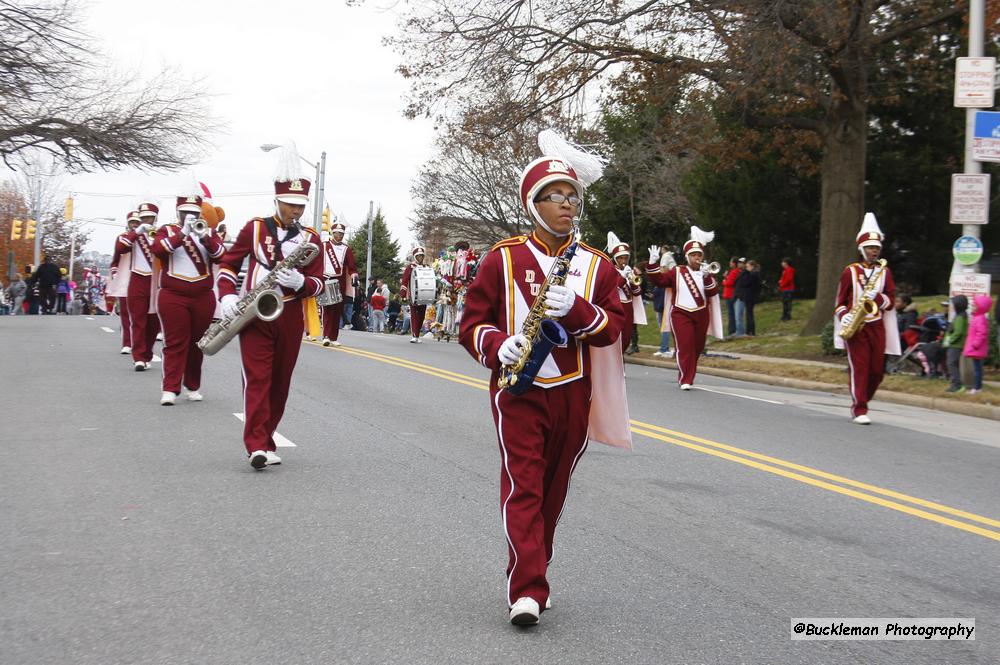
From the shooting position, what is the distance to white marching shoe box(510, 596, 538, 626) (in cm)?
481

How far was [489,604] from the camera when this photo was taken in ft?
17.5

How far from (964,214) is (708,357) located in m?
7.23

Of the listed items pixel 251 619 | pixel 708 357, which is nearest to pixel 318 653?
pixel 251 619

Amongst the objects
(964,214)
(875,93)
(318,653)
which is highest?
(875,93)

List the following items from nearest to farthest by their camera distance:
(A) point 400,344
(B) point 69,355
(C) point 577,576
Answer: (C) point 577,576
(B) point 69,355
(A) point 400,344

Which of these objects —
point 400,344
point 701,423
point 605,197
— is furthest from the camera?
point 605,197

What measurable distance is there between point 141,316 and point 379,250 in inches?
3419

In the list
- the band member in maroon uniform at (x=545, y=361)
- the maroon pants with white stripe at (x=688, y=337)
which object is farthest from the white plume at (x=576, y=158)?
the maroon pants with white stripe at (x=688, y=337)

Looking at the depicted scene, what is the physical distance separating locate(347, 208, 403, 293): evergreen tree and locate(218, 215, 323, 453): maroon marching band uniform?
88118mm

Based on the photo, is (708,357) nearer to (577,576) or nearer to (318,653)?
(577,576)

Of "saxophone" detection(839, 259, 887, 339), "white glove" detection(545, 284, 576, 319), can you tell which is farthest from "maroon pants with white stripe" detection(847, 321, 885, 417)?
"white glove" detection(545, 284, 576, 319)

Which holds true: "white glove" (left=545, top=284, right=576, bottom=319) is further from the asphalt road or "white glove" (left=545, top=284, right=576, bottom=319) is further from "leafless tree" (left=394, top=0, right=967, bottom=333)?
"leafless tree" (left=394, top=0, right=967, bottom=333)

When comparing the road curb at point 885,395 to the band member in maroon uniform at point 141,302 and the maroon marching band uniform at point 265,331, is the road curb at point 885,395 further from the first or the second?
the band member in maroon uniform at point 141,302

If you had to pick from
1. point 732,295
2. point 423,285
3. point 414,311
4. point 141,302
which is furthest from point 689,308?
point 732,295
